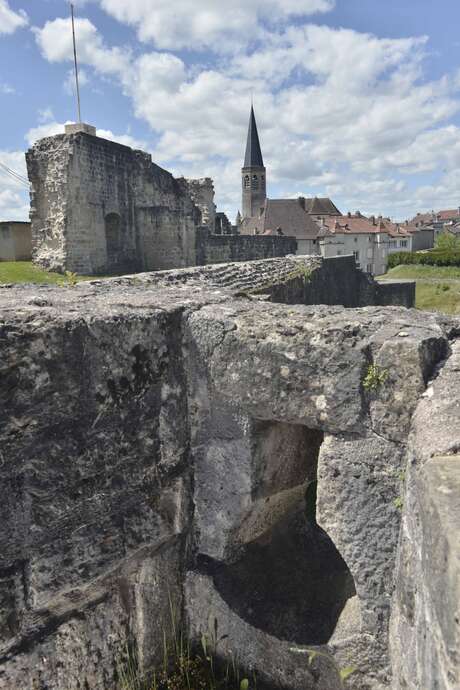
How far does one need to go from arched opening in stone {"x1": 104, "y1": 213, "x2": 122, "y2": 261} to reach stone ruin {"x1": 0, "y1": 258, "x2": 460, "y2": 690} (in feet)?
53.2

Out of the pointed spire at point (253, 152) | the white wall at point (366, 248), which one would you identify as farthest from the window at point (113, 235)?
the pointed spire at point (253, 152)

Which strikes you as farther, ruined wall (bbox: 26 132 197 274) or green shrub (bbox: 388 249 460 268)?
green shrub (bbox: 388 249 460 268)

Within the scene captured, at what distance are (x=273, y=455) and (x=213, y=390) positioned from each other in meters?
0.51

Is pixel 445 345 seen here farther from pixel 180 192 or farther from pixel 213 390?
pixel 180 192

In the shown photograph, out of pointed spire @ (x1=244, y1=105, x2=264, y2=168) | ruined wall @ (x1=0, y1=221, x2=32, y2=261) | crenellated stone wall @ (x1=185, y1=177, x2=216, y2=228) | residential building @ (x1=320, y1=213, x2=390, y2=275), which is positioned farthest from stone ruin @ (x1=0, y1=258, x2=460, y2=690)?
pointed spire @ (x1=244, y1=105, x2=264, y2=168)

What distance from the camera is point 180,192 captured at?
20.9 meters

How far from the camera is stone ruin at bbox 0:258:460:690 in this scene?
2262 millimetres

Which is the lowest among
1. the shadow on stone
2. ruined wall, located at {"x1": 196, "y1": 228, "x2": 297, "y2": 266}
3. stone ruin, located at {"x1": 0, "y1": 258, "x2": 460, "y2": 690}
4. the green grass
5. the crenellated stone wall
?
the shadow on stone

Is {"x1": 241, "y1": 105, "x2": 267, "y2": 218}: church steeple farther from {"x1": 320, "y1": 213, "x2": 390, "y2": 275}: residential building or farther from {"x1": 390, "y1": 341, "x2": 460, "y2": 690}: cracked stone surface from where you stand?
{"x1": 390, "y1": 341, "x2": 460, "y2": 690}: cracked stone surface

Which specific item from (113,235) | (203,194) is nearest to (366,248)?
(203,194)

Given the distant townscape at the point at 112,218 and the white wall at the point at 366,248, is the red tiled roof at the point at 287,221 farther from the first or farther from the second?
the distant townscape at the point at 112,218

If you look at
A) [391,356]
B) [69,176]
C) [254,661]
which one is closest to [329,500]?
[391,356]

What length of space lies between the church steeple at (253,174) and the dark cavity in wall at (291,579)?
64.4 m

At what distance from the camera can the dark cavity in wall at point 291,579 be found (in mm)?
2820
